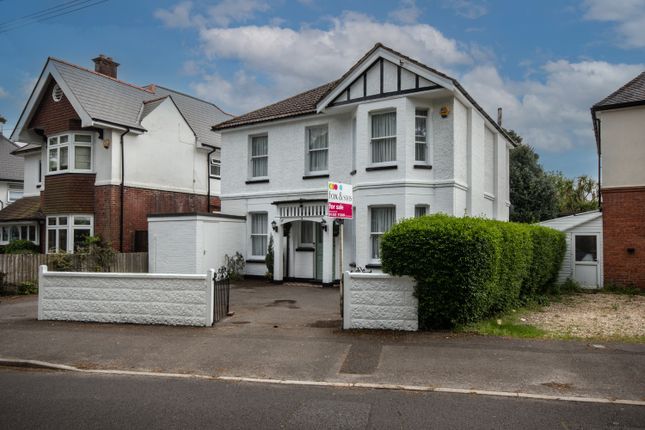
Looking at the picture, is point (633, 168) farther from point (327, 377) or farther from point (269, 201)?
point (327, 377)

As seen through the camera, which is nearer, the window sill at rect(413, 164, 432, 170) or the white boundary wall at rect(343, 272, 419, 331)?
the white boundary wall at rect(343, 272, 419, 331)

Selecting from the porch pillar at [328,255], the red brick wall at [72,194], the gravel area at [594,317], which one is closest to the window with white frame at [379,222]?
the porch pillar at [328,255]

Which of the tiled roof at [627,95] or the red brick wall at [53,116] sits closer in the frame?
the tiled roof at [627,95]

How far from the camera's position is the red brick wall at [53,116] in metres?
22.2

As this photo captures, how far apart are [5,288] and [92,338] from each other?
979 cm

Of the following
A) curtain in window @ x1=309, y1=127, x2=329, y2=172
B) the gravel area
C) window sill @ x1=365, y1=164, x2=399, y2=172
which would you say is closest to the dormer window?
curtain in window @ x1=309, y1=127, x2=329, y2=172

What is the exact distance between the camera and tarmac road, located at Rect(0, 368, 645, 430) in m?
5.68

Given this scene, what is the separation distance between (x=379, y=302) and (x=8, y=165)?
3479 centimetres

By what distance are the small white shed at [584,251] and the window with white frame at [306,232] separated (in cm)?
1010

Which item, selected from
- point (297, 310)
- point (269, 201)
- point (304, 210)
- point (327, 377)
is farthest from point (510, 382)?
point (269, 201)

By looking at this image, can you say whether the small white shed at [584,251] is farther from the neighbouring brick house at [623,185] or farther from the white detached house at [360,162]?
the white detached house at [360,162]

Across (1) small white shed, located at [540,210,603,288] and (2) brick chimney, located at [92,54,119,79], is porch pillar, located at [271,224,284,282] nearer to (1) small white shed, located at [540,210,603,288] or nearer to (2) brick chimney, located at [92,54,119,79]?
(1) small white shed, located at [540,210,603,288]

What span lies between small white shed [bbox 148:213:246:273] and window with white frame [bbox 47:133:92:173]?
187 inches

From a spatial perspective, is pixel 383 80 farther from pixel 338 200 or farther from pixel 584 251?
pixel 584 251
